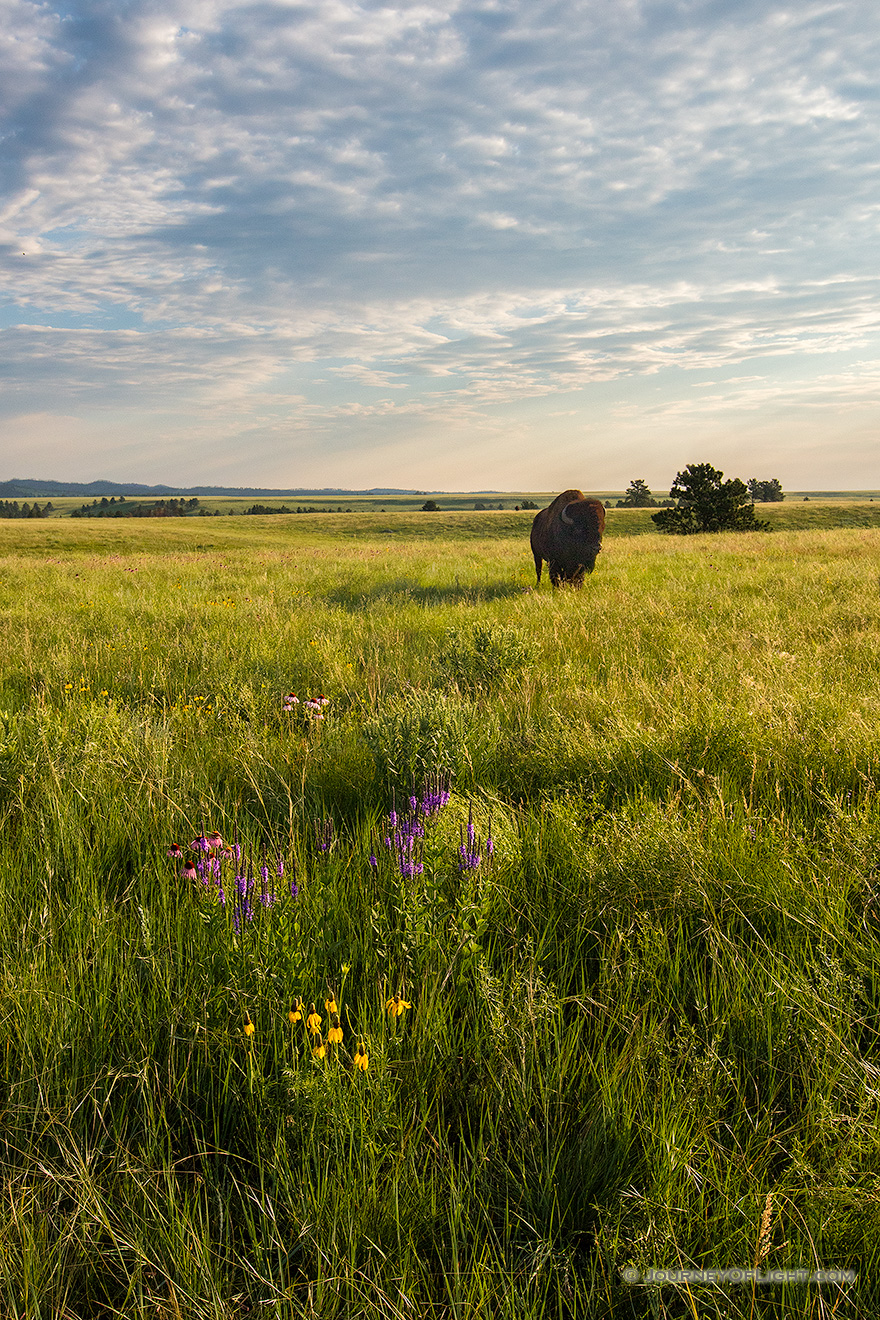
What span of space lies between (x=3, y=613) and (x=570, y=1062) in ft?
34.4

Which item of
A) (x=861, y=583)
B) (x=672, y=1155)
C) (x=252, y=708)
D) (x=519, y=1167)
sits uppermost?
(x=861, y=583)

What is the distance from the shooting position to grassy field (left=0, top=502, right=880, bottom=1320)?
52.8 inches

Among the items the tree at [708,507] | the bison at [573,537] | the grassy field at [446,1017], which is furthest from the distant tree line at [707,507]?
the grassy field at [446,1017]

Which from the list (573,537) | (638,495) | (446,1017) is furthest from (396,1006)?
(638,495)

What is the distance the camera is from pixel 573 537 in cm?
1255

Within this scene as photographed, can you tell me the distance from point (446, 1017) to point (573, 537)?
11.5 meters

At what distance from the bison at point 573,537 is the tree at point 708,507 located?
3362 cm

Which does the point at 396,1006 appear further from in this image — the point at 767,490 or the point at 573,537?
the point at 767,490

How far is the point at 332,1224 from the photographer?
4.44 feet

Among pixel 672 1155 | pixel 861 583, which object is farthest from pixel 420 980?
pixel 861 583

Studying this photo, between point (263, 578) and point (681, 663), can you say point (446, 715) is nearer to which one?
point (681, 663)

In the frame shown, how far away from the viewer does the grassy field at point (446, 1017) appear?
1342 mm

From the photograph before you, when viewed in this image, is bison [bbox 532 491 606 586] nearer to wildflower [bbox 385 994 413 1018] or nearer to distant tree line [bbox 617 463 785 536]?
wildflower [bbox 385 994 413 1018]

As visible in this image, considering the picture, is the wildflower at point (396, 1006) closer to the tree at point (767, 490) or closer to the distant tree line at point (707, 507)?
the distant tree line at point (707, 507)
